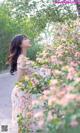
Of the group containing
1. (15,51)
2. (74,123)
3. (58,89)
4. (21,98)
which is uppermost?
(15,51)

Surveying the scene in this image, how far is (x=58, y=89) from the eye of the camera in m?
2.74

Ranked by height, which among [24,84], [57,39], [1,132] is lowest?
[1,132]

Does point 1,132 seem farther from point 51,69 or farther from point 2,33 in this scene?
point 2,33

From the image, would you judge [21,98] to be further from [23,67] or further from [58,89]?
[58,89]

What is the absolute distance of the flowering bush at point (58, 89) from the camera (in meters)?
2.55

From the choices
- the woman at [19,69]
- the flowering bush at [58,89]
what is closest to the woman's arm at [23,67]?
the woman at [19,69]

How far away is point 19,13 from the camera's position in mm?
14719

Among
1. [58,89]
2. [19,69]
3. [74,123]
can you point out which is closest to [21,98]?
[19,69]

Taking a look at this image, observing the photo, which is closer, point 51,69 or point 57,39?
point 51,69

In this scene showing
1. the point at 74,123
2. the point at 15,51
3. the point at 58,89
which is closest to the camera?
the point at 74,123

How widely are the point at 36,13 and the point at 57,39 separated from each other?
7373 mm

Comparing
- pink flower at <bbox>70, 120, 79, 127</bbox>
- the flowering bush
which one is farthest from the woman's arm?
pink flower at <bbox>70, 120, 79, 127</bbox>

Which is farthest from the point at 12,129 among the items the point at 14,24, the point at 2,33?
the point at 14,24

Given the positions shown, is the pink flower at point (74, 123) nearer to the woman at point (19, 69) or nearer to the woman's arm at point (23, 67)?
the woman's arm at point (23, 67)
